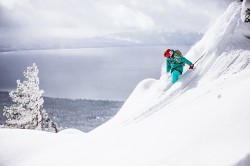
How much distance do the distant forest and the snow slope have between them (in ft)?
240

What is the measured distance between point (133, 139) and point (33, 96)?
80.5 ft

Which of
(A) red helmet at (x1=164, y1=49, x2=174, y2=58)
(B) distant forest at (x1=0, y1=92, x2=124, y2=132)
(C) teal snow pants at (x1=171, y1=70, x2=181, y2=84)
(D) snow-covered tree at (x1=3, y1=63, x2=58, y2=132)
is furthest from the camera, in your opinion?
(B) distant forest at (x1=0, y1=92, x2=124, y2=132)

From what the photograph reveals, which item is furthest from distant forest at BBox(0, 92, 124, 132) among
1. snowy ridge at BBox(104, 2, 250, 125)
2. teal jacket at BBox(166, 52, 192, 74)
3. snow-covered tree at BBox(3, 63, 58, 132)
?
teal jacket at BBox(166, 52, 192, 74)

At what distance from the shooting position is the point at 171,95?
35.8 ft

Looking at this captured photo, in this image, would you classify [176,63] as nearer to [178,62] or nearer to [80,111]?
[178,62]

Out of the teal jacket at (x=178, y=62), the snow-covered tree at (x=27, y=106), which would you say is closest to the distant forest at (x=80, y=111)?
the snow-covered tree at (x=27, y=106)

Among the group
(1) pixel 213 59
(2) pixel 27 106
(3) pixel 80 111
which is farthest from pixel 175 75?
(3) pixel 80 111

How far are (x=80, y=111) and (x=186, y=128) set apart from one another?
9602 centimetres

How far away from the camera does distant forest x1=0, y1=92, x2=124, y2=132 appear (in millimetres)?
88250

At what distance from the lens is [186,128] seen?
6.15 meters

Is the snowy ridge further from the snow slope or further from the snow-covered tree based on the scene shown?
the snow-covered tree

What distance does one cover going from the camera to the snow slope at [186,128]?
16.5ft

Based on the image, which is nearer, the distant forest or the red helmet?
the red helmet

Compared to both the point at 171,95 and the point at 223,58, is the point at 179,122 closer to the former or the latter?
the point at 171,95
